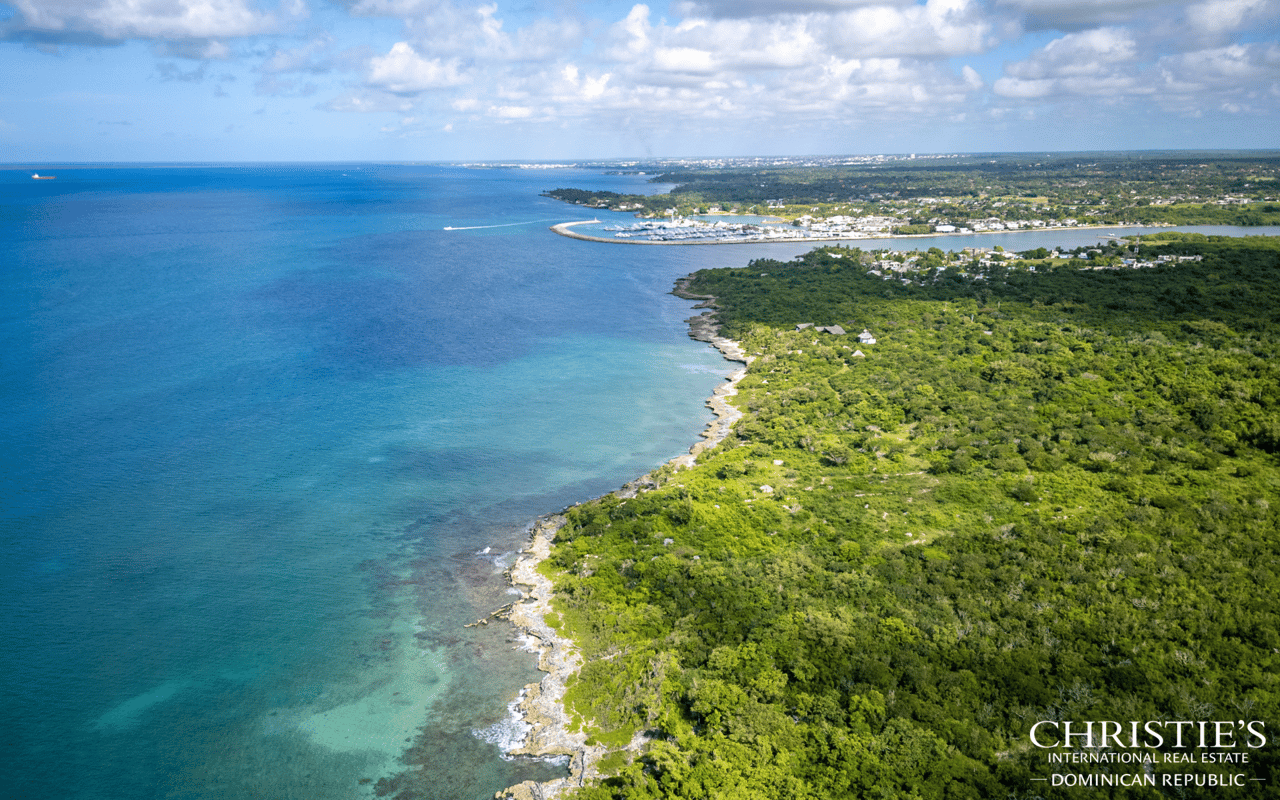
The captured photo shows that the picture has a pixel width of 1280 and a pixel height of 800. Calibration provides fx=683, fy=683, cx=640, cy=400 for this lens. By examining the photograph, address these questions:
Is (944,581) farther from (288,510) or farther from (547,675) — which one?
(288,510)

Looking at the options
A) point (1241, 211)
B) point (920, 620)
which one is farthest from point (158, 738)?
point (1241, 211)

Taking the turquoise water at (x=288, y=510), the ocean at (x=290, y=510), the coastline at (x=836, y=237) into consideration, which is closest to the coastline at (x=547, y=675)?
the ocean at (x=290, y=510)

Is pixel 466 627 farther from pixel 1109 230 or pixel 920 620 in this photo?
pixel 1109 230

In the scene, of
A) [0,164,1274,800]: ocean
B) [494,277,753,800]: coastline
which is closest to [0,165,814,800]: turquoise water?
[0,164,1274,800]: ocean

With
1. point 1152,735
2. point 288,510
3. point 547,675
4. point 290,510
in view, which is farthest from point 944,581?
point 288,510

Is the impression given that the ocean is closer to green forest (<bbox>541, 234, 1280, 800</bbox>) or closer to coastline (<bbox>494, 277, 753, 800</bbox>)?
coastline (<bbox>494, 277, 753, 800</bbox>)

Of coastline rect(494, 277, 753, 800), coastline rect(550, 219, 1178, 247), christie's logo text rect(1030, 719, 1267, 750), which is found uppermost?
coastline rect(550, 219, 1178, 247)
